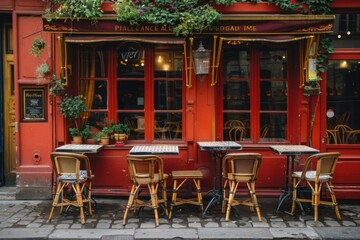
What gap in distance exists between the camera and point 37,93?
8.36 metres

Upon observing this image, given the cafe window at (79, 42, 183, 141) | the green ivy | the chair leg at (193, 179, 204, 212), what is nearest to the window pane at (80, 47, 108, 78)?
the cafe window at (79, 42, 183, 141)

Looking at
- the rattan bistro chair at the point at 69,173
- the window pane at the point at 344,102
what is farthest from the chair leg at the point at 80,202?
the window pane at the point at 344,102

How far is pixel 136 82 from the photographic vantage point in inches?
337

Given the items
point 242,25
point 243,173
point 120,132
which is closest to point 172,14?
point 242,25

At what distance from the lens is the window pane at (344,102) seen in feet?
27.5

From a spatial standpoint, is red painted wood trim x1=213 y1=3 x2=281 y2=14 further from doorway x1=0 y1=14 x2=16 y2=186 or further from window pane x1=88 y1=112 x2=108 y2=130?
doorway x1=0 y1=14 x2=16 y2=186

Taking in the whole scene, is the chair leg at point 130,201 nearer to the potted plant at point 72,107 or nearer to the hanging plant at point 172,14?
the potted plant at point 72,107

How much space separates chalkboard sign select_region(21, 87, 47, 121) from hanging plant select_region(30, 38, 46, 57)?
0.71m

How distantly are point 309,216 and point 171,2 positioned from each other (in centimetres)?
452

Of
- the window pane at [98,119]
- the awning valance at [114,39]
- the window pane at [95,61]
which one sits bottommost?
the window pane at [98,119]

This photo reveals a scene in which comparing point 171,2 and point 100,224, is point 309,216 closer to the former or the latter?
point 100,224

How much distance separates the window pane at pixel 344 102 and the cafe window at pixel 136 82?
295cm

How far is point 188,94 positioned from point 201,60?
0.80 metres

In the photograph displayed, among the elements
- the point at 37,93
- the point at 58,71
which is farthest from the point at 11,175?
the point at 58,71
